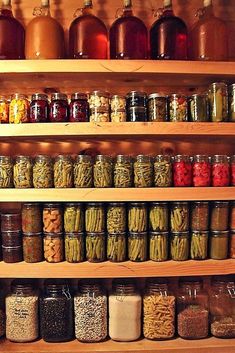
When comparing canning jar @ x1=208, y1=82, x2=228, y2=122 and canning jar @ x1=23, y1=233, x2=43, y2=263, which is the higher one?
canning jar @ x1=208, y1=82, x2=228, y2=122

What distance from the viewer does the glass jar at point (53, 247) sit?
4.89 feet

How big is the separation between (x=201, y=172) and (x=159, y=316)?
56 centimetres

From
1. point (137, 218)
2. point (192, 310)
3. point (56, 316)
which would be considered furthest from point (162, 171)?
point (56, 316)

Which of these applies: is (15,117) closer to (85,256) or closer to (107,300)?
(85,256)

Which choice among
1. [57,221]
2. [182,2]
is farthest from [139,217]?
[182,2]

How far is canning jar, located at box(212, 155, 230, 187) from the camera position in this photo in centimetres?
150

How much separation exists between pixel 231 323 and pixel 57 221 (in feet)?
2.53

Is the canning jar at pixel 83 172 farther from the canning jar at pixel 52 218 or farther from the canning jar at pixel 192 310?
the canning jar at pixel 192 310

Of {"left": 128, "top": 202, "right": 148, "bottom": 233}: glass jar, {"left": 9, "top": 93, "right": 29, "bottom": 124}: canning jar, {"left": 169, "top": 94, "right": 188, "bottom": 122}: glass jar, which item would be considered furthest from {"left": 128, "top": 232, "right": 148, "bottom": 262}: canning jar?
{"left": 9, "top": 93, "right": 29, "bottom": 124}: canning jar

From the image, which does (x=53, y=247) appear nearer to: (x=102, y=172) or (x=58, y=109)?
(x=102, y=172)

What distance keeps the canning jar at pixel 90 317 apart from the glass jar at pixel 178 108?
2.40 feet

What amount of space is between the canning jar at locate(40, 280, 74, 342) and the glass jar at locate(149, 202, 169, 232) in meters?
0.42

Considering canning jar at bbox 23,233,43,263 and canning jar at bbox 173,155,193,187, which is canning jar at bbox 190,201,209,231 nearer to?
canning jar at bbox 173,155,193,187

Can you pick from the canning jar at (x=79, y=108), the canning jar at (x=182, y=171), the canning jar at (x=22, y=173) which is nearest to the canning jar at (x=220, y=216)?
the canning jar at (x=182, y=171)
